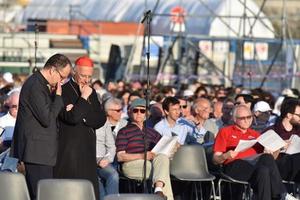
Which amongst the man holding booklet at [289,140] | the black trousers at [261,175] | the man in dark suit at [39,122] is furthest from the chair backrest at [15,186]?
the man holding booklet at [289,140]

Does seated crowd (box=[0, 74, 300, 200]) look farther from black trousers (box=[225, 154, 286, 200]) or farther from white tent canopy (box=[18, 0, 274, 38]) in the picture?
white tent canopy (box=[18, 0, 274, 38])

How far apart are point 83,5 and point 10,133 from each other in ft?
96.5

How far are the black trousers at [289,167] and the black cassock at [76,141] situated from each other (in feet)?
11.2

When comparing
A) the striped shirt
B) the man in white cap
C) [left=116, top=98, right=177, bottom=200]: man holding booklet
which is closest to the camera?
[left=116, top=98, right=177, bottom=200]: man holding booklet

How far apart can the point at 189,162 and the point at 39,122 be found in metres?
3.97

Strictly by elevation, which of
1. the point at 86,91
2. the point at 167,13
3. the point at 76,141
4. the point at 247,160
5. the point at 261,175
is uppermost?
the point at 167,13

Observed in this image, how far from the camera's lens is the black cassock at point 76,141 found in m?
11.9

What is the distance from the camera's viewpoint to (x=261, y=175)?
46.3 ft

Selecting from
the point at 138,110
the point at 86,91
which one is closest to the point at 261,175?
the point at 138,110

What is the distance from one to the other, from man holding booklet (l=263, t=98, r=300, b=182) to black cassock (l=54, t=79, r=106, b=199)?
3.36 meters

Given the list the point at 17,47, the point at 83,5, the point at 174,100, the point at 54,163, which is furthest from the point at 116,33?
the point at 54,163

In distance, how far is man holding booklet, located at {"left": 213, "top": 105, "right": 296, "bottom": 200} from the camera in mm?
14062

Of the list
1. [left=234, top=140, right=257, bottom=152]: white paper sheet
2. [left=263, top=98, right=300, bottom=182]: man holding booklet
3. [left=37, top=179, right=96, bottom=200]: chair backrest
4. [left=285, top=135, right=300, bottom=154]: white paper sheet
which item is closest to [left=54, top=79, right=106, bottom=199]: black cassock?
[left=37, top=179, right=96, bottom=200]: chair backrest

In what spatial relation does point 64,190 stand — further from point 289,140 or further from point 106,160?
point 289,140
